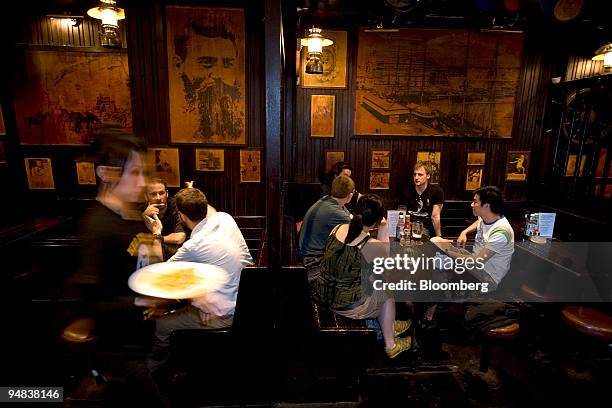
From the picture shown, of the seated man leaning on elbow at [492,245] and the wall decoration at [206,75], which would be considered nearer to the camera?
the seated man leaning on elbow at [492,245]

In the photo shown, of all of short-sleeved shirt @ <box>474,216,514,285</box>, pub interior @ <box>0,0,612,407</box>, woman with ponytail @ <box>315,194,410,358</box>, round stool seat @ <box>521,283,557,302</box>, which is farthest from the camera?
round stool seat @ <box>521,283,557,302</box>

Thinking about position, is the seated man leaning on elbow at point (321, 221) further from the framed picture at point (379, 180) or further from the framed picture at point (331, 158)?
the framed picture at point (379, 180)

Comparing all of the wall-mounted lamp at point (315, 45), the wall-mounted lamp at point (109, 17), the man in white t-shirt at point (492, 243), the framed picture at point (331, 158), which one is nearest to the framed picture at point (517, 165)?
the framed picture at point (331, 158)

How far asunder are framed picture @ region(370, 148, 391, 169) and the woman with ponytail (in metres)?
3.22

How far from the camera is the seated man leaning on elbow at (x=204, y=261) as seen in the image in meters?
2.62

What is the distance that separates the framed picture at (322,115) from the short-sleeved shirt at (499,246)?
322 cm

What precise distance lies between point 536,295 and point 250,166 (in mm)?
4096

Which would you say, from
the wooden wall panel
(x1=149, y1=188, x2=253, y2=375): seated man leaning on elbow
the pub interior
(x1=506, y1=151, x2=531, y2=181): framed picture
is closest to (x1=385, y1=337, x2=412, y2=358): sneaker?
the pub interior

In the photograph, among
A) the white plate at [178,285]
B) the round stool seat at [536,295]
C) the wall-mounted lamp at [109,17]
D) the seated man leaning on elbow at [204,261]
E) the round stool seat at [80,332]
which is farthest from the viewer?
the wall-mounted lamp at [109,17]

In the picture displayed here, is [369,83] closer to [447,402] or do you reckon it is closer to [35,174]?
[447,402]

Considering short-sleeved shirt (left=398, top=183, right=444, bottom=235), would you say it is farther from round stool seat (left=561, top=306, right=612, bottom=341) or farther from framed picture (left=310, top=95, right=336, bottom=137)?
round stool seat (left=561, top=306, right=612, bottom=341)

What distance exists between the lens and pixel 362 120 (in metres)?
5.93

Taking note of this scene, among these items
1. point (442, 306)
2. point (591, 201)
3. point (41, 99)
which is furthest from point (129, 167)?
point (591, 201)

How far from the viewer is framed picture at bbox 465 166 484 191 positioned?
20.5 feet
